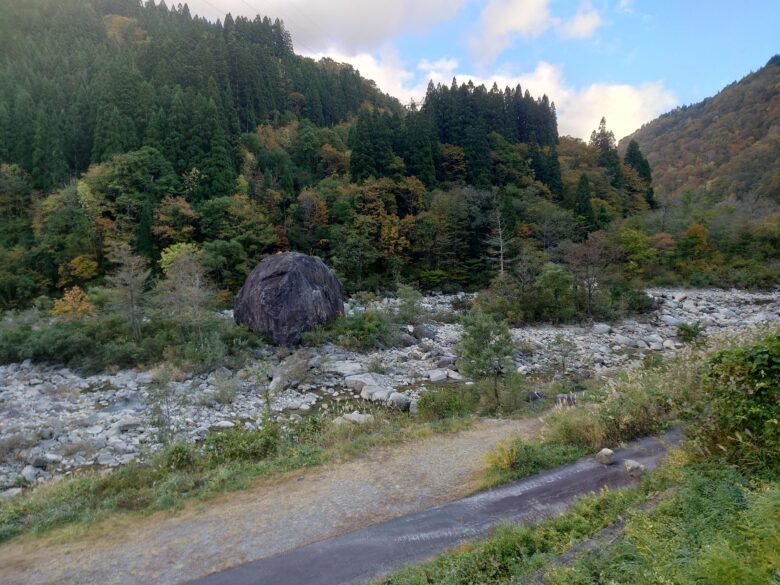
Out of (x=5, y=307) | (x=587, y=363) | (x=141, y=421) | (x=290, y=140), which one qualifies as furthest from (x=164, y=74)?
(x=587, y=363)

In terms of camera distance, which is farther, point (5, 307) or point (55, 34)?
point (55, 34)

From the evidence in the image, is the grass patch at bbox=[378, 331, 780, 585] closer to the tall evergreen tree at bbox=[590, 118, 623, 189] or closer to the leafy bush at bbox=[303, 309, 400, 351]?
the leafy bush at bbox=[303, 309, 400, 351]

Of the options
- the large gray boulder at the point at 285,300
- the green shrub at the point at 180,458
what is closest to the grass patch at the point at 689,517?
the green shrub at the point at 180,458

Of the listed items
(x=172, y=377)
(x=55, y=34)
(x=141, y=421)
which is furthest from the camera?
(x=55, y=34)

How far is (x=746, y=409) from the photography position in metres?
4.68

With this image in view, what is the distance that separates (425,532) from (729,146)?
71.2 meters

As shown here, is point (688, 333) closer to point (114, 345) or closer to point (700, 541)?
point (700, 541)

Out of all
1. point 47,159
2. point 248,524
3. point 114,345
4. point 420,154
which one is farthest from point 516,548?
point 47,159

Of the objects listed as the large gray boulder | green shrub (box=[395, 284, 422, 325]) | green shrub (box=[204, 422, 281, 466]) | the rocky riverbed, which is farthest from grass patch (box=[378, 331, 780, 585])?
green shrub (box=[395, 284, 422, 325])

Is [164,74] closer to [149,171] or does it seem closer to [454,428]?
[149,171]

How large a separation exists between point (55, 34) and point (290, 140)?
1366 inches

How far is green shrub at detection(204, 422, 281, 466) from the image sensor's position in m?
7.62

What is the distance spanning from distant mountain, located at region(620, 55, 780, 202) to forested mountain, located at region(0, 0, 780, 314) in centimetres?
1121

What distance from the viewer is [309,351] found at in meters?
17.4
